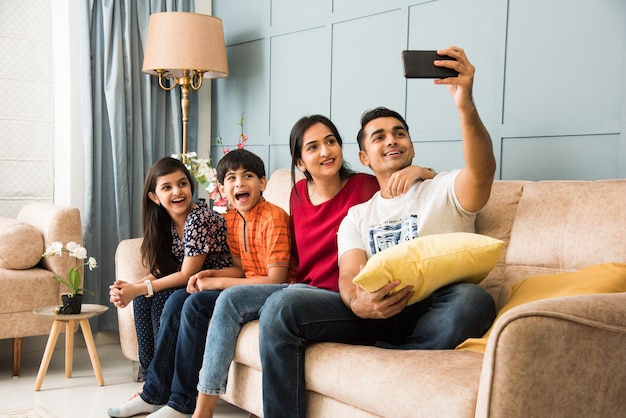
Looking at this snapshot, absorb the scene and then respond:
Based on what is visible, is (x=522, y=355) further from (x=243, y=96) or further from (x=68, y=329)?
(x=243, y=96)

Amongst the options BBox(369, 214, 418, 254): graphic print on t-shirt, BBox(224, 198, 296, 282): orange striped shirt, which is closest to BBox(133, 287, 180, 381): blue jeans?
BBox(224, 198, 296, 282): orange striped shirt

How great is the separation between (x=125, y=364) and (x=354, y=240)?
177 centimetres

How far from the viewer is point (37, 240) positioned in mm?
3275

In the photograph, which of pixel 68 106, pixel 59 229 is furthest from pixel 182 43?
pixel 59 229

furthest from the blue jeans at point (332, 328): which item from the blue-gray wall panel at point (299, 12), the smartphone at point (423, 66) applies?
the blue-gray wall panel at point (299, 12)

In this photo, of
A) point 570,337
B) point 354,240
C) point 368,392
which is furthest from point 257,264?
point 570,337

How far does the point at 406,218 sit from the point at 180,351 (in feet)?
2.89

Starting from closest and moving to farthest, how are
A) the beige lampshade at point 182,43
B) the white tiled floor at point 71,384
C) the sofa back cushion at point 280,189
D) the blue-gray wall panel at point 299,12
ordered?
the white tiled floor at point 71,384, the sofa back cushion at point 280,189, the blue-gray wall panel at point 299,12, the beige lampshade at point 182,43

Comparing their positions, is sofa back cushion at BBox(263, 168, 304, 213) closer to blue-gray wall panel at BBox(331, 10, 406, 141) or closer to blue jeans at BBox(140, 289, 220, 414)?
blue-gray wall panel at BBox(331, 10, 406, 141)

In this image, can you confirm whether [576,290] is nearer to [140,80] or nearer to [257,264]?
[257,264]

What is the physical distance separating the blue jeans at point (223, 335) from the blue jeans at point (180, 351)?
12cm

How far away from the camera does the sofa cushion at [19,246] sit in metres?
3.19

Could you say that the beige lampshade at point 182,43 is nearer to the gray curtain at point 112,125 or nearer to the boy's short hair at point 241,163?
the gray curtain at point 112,125

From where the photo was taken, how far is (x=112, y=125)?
154 inches
